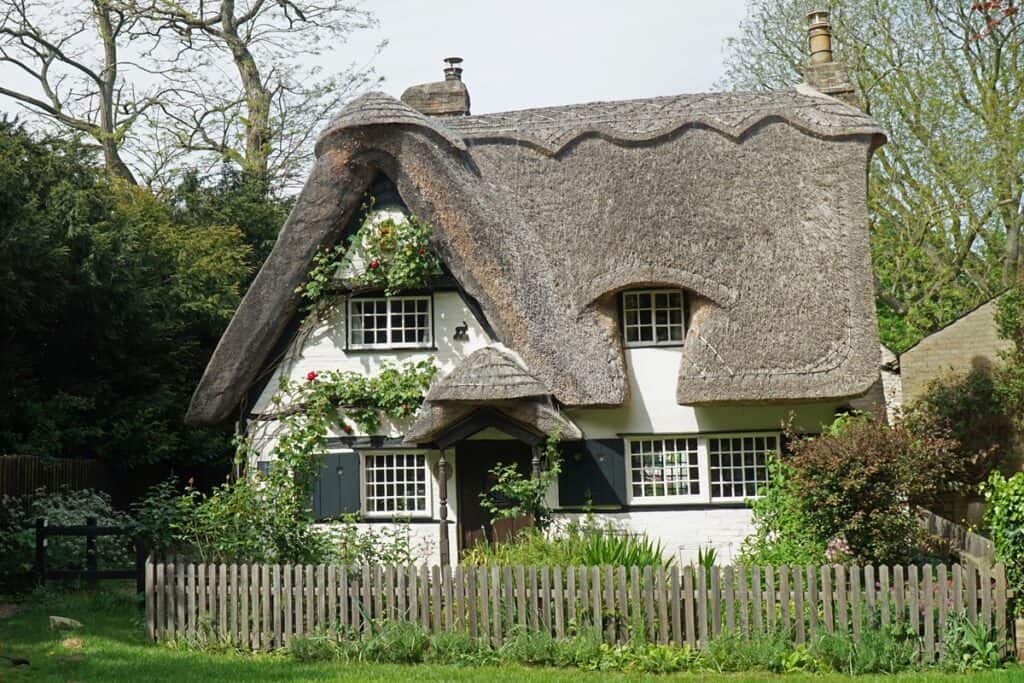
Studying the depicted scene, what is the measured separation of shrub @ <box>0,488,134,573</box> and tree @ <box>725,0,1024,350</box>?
1817 cm

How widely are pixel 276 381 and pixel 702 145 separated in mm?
7205

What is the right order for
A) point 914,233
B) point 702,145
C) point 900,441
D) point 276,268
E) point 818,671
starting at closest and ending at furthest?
point 818,671
point 900,441
point 276,268
point 702,145
point 914,233

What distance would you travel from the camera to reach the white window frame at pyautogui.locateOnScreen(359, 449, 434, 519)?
15.6 m

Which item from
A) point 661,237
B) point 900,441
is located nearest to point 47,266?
point 661,237

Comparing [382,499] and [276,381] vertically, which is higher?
[276,381]

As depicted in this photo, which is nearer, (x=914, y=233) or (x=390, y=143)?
(x=390, y=143)

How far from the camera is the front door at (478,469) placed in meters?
15.5

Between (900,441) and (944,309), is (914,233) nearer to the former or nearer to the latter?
(944,309)

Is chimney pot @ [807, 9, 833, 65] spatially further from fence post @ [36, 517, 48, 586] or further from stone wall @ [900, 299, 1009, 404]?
fence post @ [36, 517, 48, 586]

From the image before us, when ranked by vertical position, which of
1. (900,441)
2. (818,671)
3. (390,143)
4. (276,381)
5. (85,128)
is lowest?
(818,671)

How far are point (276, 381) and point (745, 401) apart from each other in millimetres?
6625

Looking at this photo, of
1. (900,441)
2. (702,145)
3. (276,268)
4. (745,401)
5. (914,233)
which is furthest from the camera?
(914,233)

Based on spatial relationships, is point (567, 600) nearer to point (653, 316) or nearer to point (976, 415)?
point (653, 316)

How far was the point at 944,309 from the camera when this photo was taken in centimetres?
2642
